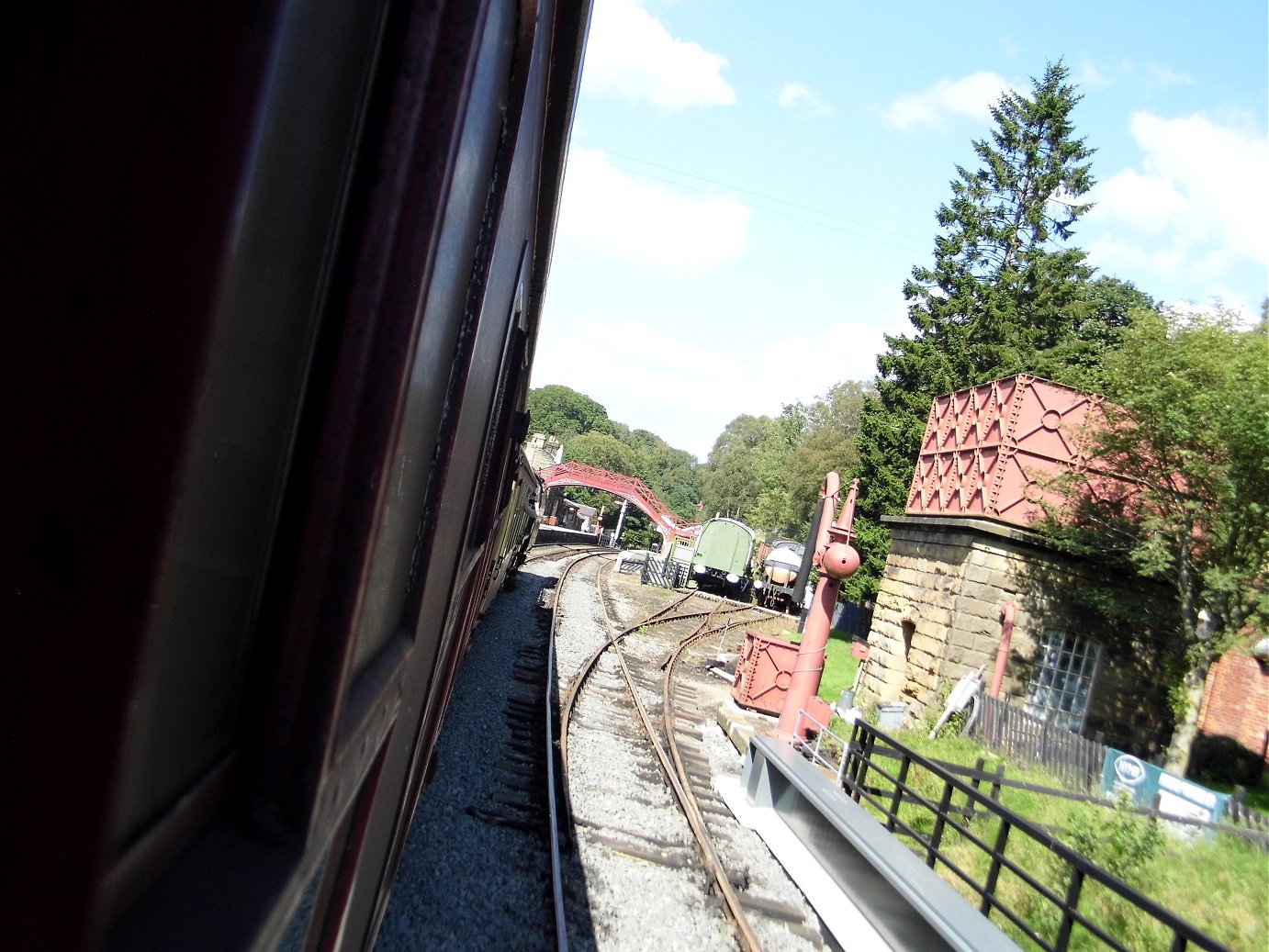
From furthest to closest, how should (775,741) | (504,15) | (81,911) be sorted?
(775,741) < (504,15) < (81,911)

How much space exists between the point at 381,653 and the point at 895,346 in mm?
27626

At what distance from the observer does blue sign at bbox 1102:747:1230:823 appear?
29.9 feet

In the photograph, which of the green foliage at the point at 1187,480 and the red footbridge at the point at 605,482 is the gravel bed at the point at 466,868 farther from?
the red footbridge at the point at 605,482

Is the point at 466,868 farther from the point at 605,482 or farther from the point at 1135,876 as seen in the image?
the point at 605,482

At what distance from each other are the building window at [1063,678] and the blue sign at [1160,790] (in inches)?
137

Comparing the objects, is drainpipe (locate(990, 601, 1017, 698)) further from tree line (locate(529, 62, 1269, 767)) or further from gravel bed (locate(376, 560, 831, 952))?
gravel bed (locate(376, 560, 831, 952))

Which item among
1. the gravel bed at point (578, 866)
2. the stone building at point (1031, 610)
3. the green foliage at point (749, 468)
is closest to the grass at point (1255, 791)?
the stone building at point (1031, 610)

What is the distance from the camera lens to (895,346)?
27.3 meters

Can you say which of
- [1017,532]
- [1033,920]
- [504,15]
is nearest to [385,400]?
[504,15]

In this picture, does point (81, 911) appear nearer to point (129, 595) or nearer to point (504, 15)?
point (129, 595)

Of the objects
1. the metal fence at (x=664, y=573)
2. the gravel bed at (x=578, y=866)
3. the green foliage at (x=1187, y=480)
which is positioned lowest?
the metal fence at (x=664, y=573)

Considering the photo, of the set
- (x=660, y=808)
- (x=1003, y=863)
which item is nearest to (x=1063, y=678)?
(x=660, y=808)

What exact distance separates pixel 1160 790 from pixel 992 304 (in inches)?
783

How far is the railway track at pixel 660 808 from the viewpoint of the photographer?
6082mm
